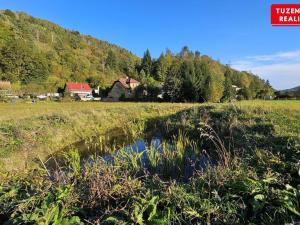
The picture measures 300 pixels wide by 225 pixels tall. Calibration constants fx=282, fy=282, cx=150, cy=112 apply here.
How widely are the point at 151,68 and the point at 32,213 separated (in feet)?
336

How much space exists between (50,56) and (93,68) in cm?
1962

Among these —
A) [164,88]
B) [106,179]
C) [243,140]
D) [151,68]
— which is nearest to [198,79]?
[164,88]

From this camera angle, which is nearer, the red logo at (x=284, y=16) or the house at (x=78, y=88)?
the red logo at (x=284, y=16)

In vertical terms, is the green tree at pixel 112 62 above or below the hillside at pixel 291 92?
above

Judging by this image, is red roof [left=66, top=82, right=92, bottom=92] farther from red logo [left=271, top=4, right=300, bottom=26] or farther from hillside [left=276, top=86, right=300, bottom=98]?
red logo [left=271, top=4, right=300, bottom=26]

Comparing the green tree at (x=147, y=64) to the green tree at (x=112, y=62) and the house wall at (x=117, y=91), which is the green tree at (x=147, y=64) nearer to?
the house wall at (x=117, y=91)

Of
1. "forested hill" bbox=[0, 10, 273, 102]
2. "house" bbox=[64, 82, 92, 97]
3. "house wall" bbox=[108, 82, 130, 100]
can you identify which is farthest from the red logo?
"house" bbox=[64, 82, 92, 97]

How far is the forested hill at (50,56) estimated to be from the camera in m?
79.9

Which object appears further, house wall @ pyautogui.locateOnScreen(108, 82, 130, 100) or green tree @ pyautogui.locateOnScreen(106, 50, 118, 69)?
green tree @ pyautogui.locateOnScreen(106, 50, 118, 69)

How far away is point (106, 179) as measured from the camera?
193 inches

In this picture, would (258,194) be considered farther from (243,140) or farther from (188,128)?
(188,128)

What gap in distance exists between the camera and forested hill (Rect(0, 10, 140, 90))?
79.9 m

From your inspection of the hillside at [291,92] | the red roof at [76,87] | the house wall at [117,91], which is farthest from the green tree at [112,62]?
the hillside at [291,92]

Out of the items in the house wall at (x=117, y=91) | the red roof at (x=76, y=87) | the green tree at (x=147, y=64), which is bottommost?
the house wall at (x=117, y=91)
